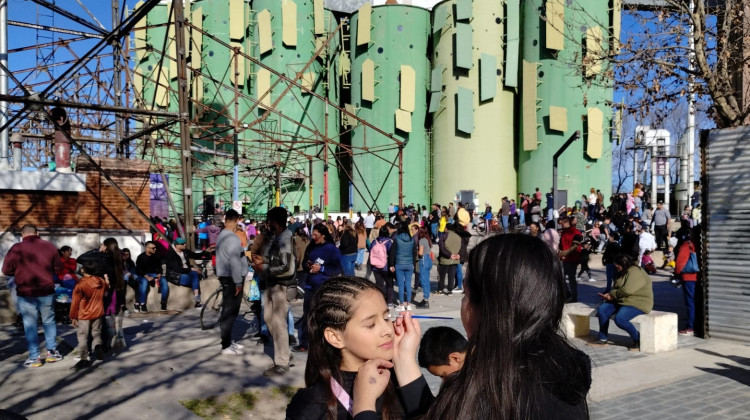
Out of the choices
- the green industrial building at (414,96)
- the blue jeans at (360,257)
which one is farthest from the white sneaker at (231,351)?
the green industrial building at (414,96)

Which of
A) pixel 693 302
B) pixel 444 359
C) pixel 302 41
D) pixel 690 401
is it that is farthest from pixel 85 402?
pixel 302 41

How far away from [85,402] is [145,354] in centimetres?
211

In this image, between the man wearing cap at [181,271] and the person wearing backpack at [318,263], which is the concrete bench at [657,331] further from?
the man wearing cap at [181,271]

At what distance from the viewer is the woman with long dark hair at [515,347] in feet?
5.21

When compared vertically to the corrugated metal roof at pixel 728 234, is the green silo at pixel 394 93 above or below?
above

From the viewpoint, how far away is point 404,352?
2.01m

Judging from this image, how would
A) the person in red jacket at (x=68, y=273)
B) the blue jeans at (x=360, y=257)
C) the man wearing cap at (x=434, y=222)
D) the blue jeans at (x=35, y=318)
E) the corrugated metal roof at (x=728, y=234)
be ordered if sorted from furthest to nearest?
the man wearing cap at (x=434, y=222) < the blue jeans at (x=360, y=257) < the person in red jacket at (x=68, y=273) < the corrugated metal roof at (x=728, y=234) < the blue jeans at (x=35, y=318)

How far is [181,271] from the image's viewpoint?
476 inches

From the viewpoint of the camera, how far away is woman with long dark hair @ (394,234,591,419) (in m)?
1.59

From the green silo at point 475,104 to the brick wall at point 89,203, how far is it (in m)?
21.6

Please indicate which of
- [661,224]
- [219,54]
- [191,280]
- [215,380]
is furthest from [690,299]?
[219,54]

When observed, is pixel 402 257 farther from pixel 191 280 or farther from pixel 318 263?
pixel 191 280

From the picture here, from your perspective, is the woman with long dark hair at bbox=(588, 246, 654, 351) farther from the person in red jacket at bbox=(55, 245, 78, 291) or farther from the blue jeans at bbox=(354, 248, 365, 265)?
the blue jeans at bbox=(354, 248, 365, 265)

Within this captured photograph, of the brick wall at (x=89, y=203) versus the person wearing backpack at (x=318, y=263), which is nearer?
the person wearing backpack at (x=318, y=263)
